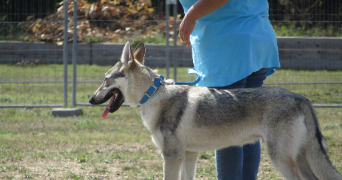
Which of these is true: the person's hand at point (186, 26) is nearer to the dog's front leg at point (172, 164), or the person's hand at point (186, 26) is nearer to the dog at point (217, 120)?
the dog at point (217, 120)

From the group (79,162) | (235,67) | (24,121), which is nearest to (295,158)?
(235,67)

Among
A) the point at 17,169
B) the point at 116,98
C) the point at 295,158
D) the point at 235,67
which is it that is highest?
the point at 235,67

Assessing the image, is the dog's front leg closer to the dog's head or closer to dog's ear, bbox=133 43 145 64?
the dog's head

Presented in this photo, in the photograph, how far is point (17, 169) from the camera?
4.78 metres

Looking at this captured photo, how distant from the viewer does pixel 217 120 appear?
3.30 metres

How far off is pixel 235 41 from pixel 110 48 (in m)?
7.16

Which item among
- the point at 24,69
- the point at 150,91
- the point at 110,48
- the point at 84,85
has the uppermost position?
the point at 150,91

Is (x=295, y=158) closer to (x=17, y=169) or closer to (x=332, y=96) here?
(x=17, y=169)

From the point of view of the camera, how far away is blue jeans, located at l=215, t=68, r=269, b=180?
11.3 feet

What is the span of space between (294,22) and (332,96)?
6.54 ft

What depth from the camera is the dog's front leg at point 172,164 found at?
3.28 m

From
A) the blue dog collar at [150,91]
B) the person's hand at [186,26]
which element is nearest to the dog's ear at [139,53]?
the blue dog collar at [150,91]

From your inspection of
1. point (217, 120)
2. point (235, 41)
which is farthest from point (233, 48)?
point (217, 120)

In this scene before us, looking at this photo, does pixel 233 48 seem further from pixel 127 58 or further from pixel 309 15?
pixel 309 15
